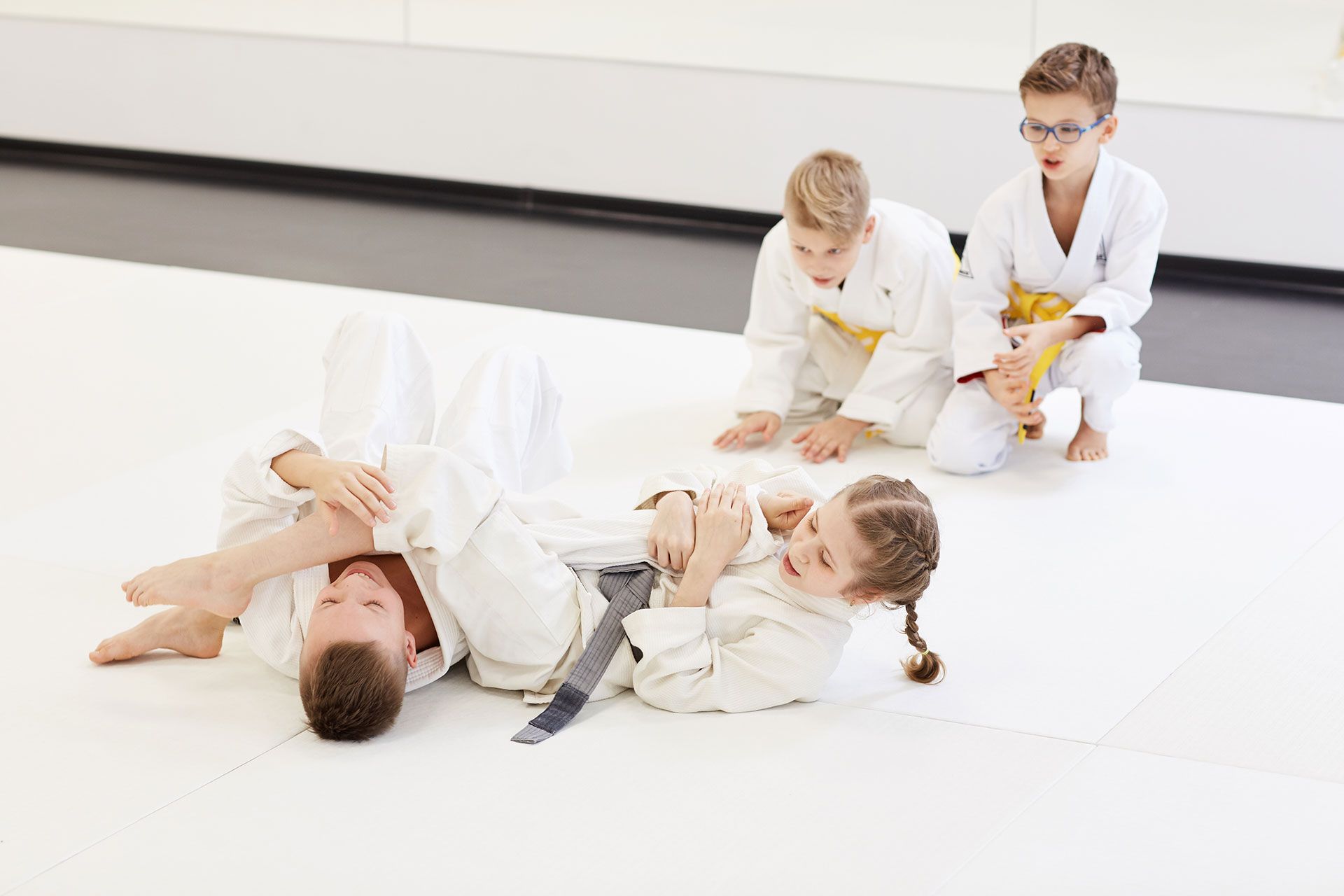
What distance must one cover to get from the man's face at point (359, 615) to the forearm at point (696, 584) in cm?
37

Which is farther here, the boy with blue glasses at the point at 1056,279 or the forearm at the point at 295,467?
the boy with blue glasses at the point at 1056,279

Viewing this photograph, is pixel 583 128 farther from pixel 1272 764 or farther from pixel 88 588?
pixel 1272 764

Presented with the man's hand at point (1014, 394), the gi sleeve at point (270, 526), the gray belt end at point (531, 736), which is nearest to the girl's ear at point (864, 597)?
the gray belt end at point (531, 736)

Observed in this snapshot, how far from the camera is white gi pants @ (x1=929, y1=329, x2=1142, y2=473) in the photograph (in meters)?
2.62

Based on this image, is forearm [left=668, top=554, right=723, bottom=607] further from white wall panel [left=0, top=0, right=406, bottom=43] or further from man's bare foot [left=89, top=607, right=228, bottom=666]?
white wall panel [left=0, top=0, right=406, bottom=43]

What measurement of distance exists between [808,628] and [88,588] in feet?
3.76

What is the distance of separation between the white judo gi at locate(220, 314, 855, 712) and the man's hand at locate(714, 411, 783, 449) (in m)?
0.76

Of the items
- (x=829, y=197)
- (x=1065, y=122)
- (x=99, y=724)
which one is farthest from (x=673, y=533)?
(x=1065, y=122)

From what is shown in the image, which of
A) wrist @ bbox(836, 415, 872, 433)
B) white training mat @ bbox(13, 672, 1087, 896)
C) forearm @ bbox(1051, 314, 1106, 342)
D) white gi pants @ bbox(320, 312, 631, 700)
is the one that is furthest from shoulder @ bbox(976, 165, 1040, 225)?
white training mat @ bbox(13, 672, 1087, 896)

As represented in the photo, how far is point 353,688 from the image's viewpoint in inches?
64.1

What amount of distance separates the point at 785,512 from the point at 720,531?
0.41 ft

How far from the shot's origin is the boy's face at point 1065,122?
2.52 meters

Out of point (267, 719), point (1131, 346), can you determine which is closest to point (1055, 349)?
point (1131, 346)

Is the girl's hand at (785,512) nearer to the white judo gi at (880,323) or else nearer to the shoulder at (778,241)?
the white judo gi at (880,323)
